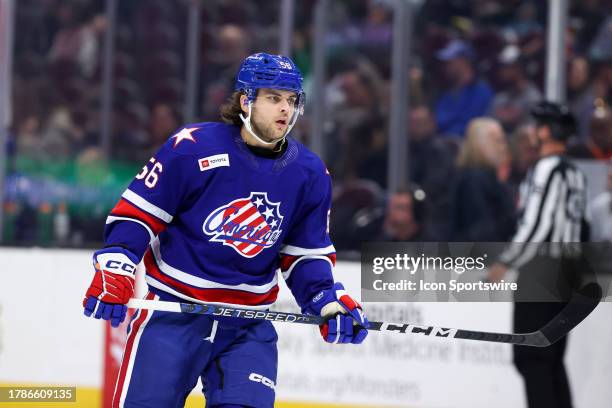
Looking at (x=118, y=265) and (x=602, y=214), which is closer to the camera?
(x=118, y=265)

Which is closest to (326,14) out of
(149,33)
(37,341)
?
(149,33)

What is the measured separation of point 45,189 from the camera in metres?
6.34

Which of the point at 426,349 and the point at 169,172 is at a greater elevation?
the point at 169,172

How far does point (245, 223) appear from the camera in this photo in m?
2.87

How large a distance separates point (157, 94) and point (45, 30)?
829 millimetres

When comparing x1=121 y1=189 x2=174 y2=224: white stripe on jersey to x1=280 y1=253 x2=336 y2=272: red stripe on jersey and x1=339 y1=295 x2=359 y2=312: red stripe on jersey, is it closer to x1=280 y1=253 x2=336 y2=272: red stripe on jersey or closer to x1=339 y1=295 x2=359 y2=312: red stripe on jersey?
x1=280 y1=253 x2=336 y2=272: red stripe on jersey

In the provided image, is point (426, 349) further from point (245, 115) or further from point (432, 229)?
point (245, 115)

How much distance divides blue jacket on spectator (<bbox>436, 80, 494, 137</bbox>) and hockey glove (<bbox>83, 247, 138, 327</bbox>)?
2.94 m

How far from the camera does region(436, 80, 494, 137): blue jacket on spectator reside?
5.46 m

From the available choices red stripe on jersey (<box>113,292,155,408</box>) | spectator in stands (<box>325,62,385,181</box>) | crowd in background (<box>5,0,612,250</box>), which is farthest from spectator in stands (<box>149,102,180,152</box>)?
red stripe on jersey (<box>113,292,155,408</box>)

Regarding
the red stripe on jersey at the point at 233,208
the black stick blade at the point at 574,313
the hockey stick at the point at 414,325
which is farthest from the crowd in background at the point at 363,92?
the red stripe on jersey at the point at 233,208

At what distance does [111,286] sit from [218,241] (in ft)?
0.98
